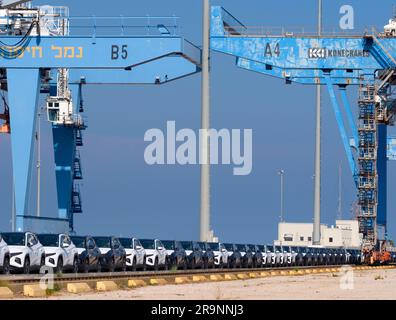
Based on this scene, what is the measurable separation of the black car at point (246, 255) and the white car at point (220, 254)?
313 cm

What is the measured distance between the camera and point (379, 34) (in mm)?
60250

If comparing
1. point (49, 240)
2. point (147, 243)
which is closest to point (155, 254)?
point (147, 243)

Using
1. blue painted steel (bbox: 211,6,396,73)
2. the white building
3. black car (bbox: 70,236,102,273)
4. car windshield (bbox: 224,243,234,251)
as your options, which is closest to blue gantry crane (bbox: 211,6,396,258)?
blue painted steel (bbox: 211,6,396,73)

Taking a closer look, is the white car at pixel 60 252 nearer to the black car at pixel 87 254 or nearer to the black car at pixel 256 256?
the black car at pixel 87 254

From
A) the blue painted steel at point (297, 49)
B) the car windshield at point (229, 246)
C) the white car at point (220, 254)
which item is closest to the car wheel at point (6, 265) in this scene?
the white car at point (220, 254)

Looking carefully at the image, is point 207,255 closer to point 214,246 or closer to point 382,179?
point 214,246

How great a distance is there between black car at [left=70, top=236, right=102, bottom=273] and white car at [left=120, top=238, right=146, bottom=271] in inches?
108

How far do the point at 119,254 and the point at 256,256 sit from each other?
16.5m

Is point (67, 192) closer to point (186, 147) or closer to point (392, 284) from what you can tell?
point (186, 147)

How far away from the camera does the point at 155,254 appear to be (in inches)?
1887

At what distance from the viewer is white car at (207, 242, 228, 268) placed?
5381 centimetres

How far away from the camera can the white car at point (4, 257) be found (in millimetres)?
36062
